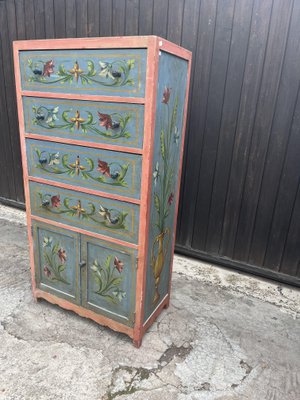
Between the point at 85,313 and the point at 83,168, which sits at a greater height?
the point at 83,168

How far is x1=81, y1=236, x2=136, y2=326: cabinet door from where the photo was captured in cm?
178

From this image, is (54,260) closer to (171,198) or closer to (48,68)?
(171,198)

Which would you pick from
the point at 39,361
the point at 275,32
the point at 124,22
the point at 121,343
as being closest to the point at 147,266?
the point at 121,343

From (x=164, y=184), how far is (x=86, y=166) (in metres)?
0.45

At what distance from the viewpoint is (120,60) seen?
1.45 metres

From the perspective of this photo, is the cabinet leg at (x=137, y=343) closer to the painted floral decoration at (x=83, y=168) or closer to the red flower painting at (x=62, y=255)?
the red flower painting at (x=62, y=255)

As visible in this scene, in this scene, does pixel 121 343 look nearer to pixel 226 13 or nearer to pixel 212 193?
pixel 212 193

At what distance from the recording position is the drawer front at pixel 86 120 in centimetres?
151

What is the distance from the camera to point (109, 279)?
187 centimetres

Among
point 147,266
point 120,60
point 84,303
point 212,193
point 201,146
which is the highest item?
point 120,60

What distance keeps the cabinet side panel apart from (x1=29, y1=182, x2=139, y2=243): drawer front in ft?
0.43

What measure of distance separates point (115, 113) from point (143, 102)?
166 mm

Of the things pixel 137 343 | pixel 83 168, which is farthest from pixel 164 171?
pixel 137 343

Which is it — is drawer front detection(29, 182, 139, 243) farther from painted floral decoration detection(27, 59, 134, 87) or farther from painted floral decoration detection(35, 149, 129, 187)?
painted floral decoration detection(27, 59, 134, 87)
